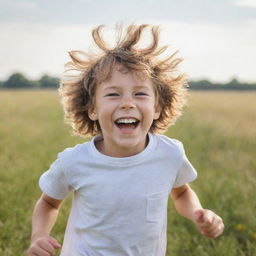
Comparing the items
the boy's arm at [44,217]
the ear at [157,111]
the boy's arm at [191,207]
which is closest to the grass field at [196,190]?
the boy's arm at [191,207]

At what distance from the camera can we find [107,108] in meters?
2.35

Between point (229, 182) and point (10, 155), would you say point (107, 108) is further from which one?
point (10, 155)

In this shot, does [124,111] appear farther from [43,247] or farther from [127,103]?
[43,247]

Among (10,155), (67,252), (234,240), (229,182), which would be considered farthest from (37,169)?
(67,252)

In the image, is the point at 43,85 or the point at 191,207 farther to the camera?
the point at 43,85

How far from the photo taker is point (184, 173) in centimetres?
257

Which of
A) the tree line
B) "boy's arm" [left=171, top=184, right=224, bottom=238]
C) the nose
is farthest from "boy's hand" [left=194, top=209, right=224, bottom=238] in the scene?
the tree line

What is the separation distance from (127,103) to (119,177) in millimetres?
352

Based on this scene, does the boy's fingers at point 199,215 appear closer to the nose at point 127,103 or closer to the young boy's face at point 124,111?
→ the young boy's face at point 124,111

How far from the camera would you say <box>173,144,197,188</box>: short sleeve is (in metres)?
2.54

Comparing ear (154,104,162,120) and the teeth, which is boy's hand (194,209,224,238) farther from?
ear (154,104,162,120)

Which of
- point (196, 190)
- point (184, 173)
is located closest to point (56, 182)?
point (184, 173)

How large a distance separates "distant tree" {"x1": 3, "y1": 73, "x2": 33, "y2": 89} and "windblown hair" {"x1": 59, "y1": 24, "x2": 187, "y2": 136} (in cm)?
5676

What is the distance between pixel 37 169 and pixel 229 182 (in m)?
1.98
